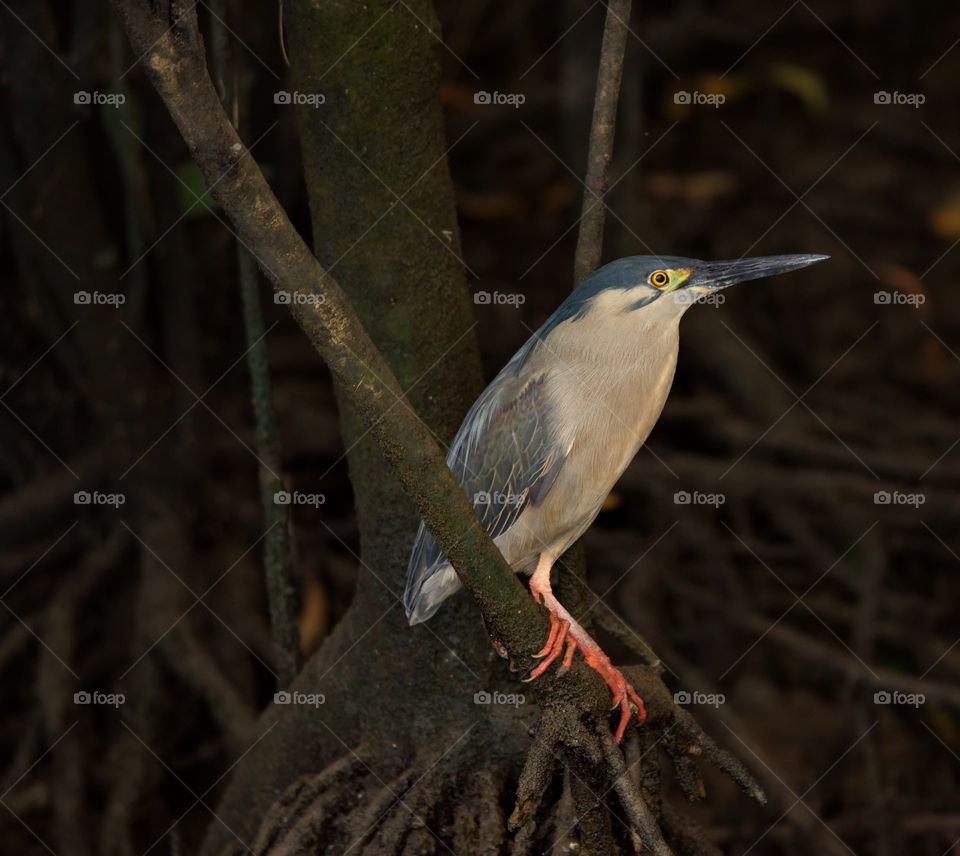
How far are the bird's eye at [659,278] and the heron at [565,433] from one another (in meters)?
0.02

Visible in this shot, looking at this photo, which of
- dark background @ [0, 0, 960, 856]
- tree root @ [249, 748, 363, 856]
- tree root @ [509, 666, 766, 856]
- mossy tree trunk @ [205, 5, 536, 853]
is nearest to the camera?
tree root @ [509, 666, 766, 856]

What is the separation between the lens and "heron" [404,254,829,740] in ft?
7.17

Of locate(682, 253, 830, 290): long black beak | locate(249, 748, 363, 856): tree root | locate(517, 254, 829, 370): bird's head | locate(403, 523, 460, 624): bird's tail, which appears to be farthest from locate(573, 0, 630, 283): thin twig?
locate(249, 748, 363, 856): tree root

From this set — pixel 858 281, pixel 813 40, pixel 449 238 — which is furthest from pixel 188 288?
pixel 813 40

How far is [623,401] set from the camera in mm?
2225

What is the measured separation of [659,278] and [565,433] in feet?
1.08

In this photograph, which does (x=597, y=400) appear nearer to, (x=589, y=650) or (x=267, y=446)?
(x=589, y=650)

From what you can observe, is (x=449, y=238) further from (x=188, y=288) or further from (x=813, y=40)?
(x=813, y=40)

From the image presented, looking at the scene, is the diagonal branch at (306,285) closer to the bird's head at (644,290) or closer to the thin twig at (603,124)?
the bird's head at (644,290)

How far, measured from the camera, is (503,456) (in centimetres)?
225

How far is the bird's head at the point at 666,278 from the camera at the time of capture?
2076 mm

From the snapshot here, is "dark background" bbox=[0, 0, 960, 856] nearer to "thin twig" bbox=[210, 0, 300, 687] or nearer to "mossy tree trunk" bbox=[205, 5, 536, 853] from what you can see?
"thin twig" bbox=[210, 0, 300, 687]

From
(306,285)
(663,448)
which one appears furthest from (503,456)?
(663,448)

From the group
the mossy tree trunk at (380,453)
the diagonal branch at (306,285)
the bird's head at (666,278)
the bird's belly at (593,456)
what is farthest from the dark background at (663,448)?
the diagonal branch at (306,285)
